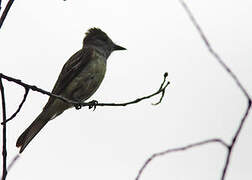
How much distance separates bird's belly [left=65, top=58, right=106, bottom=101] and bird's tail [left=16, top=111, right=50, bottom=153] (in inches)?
22.0

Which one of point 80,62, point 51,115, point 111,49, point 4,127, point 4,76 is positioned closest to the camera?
point 4,127

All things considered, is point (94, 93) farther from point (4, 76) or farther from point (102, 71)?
point (4, 76)

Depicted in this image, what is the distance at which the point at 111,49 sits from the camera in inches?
405

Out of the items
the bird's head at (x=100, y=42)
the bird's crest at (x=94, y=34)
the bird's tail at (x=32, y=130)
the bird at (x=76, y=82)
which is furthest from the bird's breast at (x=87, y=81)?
the bird's crest at (x=94, y=34)

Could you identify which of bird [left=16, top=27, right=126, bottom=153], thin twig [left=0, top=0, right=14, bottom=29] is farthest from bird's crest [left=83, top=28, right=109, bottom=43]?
thin twig [left=0, top=0, right=14, bottom=29]

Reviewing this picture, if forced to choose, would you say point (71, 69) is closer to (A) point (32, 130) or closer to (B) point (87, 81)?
(B) point (87, 81)

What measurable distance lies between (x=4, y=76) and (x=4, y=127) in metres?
0.82

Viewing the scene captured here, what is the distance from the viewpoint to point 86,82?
8.66 metres

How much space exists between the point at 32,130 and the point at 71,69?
1.63 meters

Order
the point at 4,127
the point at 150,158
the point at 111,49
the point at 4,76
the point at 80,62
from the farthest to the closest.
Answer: the point at 111,49 → the point at 80,62 → the point at 4,76 → the point at 4,127 → the point at 150,158

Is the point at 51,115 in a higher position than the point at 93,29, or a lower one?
lower

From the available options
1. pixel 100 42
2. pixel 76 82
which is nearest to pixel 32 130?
pixel 76 82

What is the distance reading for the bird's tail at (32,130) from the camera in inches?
270

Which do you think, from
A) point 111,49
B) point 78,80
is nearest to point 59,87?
point 78,80
